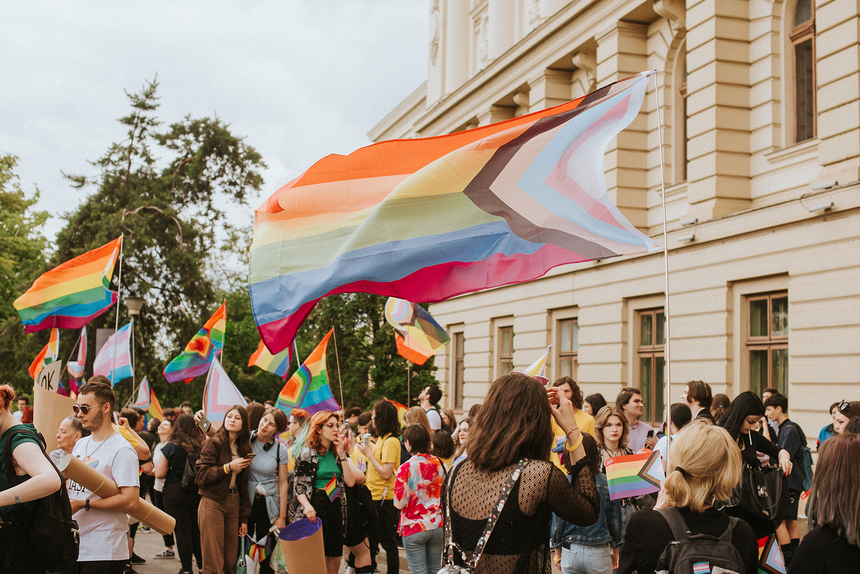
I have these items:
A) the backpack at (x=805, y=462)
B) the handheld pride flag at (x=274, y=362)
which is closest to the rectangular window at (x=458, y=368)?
the handheld pride flag at (x=274, y=362)

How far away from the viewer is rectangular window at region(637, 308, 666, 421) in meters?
17.9

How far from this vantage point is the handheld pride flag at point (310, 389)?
440 inches

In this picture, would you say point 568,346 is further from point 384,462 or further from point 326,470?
point 326,470

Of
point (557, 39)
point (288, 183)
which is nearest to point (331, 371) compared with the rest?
point (557, 39)

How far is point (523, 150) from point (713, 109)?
10562mm

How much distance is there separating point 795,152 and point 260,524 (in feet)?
36.8

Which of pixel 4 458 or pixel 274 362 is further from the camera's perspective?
pixel 274 362

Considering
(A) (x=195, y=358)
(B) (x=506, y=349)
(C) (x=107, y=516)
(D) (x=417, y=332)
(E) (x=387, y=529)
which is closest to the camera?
(C) (x=107, y=516)

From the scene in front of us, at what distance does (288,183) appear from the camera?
7.25 metres

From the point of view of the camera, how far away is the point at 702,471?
10.9 ft

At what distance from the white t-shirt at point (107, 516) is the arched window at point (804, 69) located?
13.1 metres

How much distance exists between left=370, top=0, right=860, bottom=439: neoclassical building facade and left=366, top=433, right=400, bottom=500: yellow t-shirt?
4.23m

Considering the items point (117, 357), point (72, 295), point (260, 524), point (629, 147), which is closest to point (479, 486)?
point (260, 524)

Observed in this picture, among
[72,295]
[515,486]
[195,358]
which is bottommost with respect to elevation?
[515,486]
